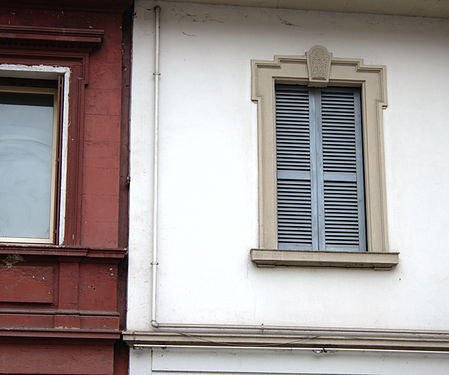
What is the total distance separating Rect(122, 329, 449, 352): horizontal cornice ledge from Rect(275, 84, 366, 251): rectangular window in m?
1.10

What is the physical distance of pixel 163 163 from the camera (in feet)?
37.4

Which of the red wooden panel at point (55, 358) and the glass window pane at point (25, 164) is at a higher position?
the glass window pane at point (25, 164)

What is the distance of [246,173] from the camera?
11.5 m

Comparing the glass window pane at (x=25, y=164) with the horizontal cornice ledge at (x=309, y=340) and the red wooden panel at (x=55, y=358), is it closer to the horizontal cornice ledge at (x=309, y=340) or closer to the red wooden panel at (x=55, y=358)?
the red wooden panel at (x=55, y=358)

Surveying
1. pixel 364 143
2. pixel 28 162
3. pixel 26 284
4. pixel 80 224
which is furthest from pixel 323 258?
pixel 28 162

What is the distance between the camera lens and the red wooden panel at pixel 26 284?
421 inches

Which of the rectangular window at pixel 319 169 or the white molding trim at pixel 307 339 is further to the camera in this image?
the rectangular window at pixel 319 169

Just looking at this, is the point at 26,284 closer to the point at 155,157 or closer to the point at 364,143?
the point at 155,157

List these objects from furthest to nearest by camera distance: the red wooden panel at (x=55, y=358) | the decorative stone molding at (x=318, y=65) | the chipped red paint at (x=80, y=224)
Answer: the decorative stone molding at (x=318, y=65) < the chipped red paint at (x=80, y=224) < the red wooden panel at (x=55, y=358)

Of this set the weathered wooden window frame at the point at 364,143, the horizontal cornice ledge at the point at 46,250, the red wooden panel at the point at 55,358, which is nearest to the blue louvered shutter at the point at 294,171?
the weathered wooden window frame at the point at 364,143

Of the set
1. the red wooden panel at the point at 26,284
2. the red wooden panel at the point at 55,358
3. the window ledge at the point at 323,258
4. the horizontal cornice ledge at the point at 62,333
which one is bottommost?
the red wooden panel at the point at 55,358

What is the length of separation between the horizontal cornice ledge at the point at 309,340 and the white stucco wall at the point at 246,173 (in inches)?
6.2

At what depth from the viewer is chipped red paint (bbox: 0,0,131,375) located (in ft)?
34.7

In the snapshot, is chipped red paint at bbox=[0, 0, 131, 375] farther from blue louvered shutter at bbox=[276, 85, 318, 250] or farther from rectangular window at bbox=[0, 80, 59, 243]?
blue louvered shutter at bbox=[276, 85, 318, 250]
